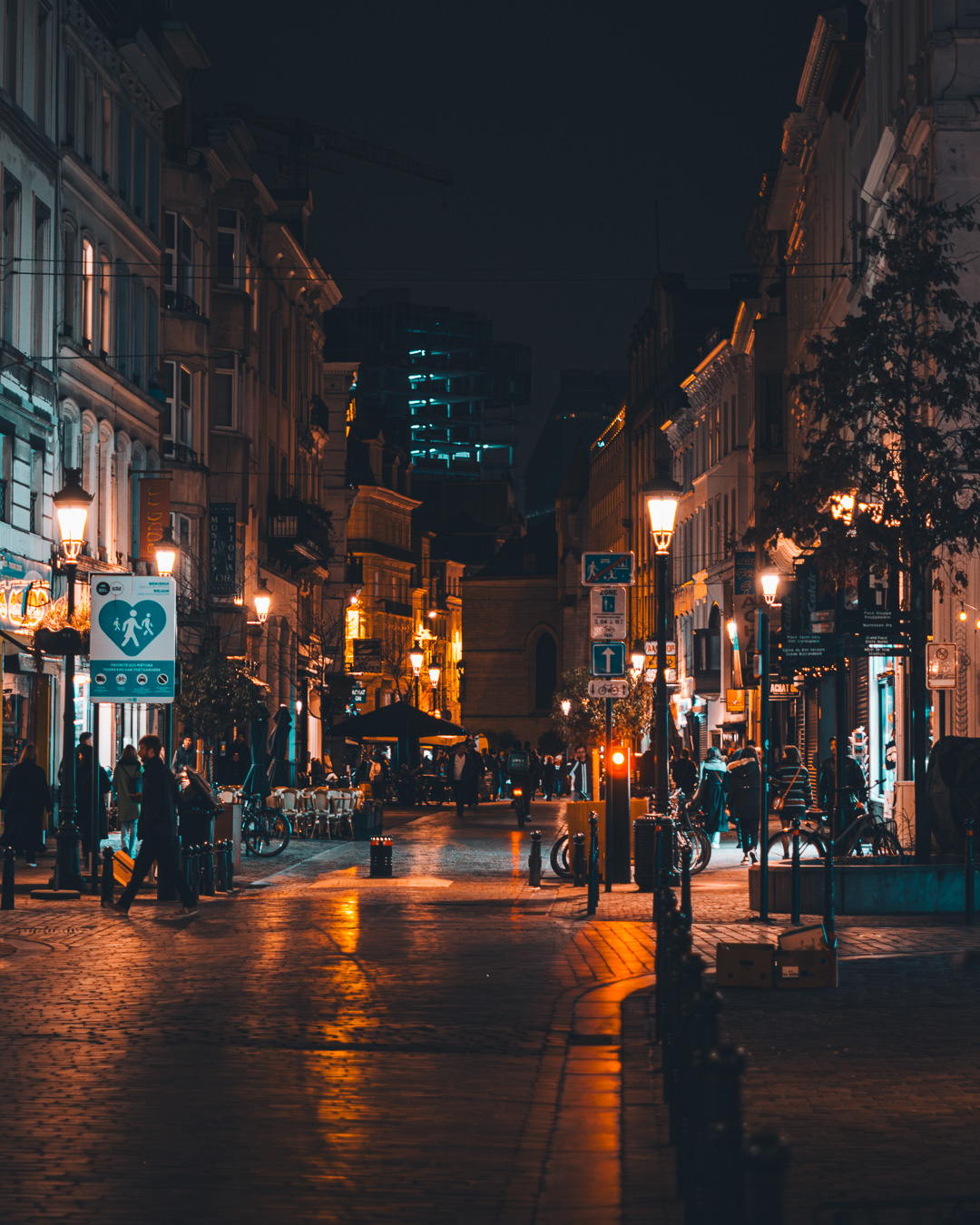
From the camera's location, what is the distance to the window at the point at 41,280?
33375 mm

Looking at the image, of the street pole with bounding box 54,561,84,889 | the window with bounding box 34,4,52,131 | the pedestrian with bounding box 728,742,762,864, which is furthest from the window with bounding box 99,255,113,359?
the street pole with bounding box 54,561,84,889

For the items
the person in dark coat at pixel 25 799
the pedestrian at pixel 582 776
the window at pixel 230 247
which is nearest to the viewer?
the person in dark coat at pixel 25 799

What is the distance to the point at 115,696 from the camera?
21594mm

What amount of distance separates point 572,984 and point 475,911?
6.55 meters

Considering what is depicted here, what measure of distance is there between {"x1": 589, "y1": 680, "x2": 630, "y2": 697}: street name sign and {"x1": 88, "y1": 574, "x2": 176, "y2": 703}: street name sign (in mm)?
4827

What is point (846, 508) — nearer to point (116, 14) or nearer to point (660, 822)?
point (660, 822)

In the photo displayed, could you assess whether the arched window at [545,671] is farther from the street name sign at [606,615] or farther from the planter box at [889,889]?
the planter box at [889,889]

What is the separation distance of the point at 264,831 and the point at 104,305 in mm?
12927

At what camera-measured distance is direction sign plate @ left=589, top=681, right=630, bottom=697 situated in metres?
22.4

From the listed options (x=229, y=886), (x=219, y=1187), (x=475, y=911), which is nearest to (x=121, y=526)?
(x=229, y=886)

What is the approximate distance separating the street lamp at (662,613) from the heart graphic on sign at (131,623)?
18.3 ft

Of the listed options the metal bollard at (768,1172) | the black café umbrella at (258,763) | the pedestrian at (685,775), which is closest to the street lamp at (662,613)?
the black café umbrella at (258,763)

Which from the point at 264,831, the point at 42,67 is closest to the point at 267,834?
the point at 264,831

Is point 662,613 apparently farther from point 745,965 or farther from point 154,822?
point 745,965
